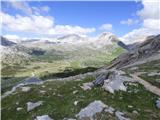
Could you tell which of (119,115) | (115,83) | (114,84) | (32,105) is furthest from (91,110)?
(32,105)

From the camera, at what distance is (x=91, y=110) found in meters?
34.7

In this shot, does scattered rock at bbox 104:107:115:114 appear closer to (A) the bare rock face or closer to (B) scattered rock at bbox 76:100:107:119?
(B) scattered rock at bbox 76:100:107:119

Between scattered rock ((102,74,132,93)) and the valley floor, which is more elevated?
scattered rock ((102,74,132,93))

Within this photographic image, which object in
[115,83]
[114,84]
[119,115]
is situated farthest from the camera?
[115,83]

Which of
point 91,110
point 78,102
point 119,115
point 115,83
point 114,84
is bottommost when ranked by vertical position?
point 119,115

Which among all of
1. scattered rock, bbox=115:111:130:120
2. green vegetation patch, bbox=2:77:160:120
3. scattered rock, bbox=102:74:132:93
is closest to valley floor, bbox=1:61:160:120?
green vegetation patch, bbox=2:77:160:120

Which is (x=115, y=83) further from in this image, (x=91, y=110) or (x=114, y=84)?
(x=91, y=110)

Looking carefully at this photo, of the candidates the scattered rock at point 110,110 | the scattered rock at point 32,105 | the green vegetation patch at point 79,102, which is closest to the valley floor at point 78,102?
the green vegetation patch at point 79,102

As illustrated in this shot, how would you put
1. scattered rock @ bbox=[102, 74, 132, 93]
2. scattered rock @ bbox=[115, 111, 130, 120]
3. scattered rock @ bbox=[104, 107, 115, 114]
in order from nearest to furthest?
1. scattered rock @ bbox=[115, 111, 130, 120]
2. scattered rock @ bbox=[104, 107, 115, 114]
3. scattered rock @ bbox=[102, 74, 132, 93]

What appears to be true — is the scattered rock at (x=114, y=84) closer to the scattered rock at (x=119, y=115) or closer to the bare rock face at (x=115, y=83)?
the bare rock face at (x=115, y=83)

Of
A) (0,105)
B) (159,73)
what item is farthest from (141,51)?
(0,105)

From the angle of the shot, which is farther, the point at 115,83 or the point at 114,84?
the point at 115,83

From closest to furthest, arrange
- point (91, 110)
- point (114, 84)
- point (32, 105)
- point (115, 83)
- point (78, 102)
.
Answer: point (91, 110) → point (78, 102) → point (32, 105) → point (114, 84) → point (115, 83)

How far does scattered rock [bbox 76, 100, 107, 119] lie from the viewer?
33931mm
